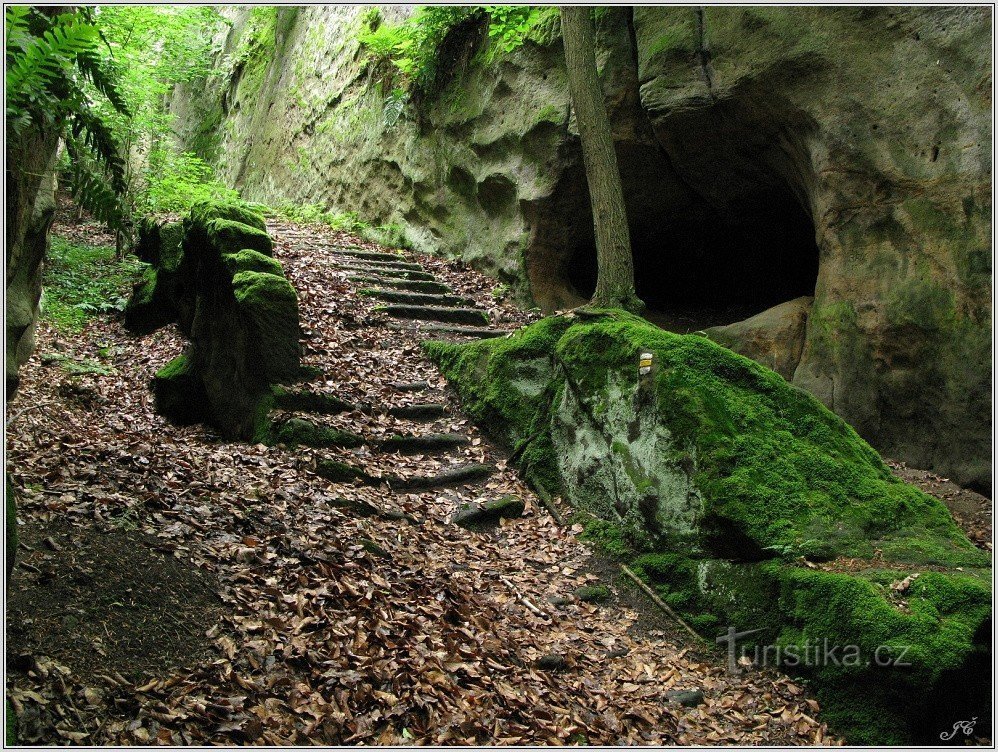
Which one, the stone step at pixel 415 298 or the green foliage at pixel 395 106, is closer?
the stone step at pixel 415 298

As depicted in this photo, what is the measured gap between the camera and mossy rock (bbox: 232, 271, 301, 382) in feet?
22.9

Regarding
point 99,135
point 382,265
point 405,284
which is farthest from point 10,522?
point 382,265

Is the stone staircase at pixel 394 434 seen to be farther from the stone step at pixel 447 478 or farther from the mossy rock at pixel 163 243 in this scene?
the mossy rock at pixel 163 243

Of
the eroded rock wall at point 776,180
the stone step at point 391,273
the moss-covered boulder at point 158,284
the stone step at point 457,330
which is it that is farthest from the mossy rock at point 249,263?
the eroded rock wall at point 776,180

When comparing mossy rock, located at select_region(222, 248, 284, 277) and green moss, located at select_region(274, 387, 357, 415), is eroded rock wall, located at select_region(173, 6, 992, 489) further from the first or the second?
green moss, located at select_region(274, 387, 357, 415)

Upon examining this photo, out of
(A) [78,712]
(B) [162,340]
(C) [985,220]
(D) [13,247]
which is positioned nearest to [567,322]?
(C) [985,220]

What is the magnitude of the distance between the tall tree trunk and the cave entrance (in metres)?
1.39

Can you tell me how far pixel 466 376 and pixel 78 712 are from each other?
538 cm

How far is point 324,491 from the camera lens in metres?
5.45

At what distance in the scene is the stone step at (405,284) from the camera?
10539mm

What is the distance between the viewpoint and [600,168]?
8.45 metres

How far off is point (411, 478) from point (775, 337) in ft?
17.0

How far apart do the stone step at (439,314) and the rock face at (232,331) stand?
218 centimetres
